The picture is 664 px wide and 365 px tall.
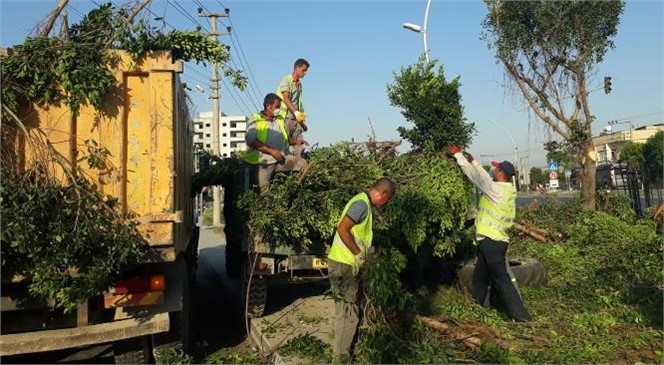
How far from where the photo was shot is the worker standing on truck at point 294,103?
24.8 feet

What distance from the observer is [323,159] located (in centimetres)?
652

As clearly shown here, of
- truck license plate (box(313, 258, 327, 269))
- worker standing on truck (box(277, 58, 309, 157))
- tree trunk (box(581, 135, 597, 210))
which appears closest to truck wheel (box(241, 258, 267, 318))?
truck license plate (box(313, 258, 327, 269))

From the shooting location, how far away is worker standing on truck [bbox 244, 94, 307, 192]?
670 cm

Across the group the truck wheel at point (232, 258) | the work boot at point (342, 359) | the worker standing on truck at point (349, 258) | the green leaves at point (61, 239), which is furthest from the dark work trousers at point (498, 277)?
the truck wheel at point (232, 258)

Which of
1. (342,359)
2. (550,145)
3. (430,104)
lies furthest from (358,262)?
(550,145)

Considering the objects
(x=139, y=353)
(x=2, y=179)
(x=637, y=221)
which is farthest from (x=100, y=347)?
(x=637, y=221)

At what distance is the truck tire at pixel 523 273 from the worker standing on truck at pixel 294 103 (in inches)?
99.4

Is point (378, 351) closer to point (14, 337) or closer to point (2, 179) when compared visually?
point (14, 337)

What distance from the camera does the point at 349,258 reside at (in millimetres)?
4812

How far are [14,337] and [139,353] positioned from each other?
1.02 m

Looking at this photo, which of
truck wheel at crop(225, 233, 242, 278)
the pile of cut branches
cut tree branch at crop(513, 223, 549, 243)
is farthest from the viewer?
cut tree branch at crop(513, 223, 549, 243)

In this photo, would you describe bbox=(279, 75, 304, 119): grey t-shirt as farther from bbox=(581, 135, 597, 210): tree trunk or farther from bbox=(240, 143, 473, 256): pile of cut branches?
bbox=(581, 135, 597, 210): tree trunk

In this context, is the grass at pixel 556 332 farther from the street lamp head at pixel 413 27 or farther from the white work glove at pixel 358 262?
the street lamp head at pixel 413 27

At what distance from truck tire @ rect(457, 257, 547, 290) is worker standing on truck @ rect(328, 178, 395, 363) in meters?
2.59
